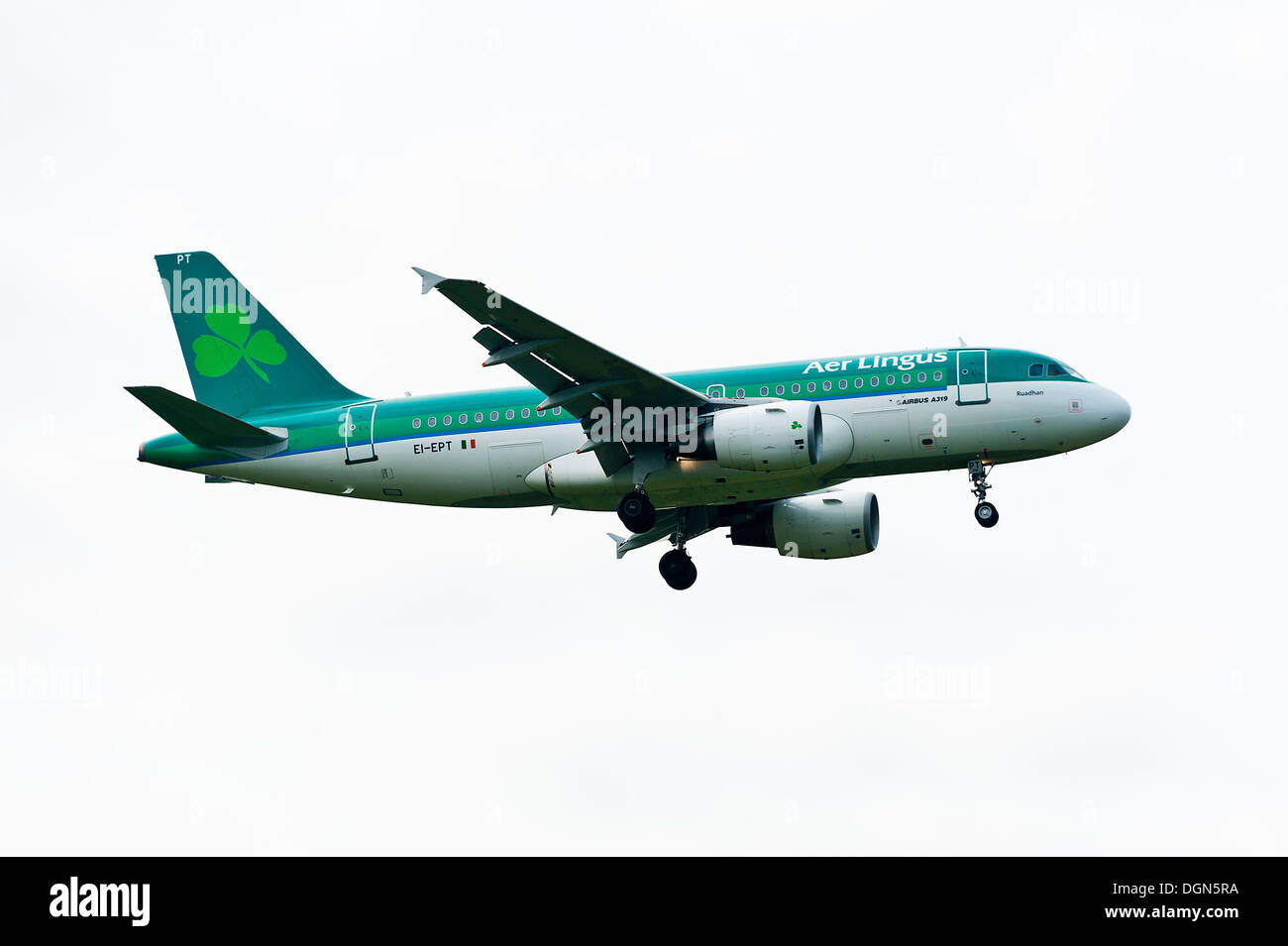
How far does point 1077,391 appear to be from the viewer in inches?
1458

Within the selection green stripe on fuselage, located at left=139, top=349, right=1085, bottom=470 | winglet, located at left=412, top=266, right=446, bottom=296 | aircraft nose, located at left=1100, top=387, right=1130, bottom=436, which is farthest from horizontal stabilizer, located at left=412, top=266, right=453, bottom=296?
aircraft nose, located at left=1100, top=387, right=1130, bottom=436

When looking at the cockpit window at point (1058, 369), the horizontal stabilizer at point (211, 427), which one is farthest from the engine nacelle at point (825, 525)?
the horizontal stabilizer at point (211, 427)

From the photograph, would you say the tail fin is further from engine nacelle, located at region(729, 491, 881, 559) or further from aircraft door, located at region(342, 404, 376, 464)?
engine nacelle, located at region(729, 491, 881, 559)

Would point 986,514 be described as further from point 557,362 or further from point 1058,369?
point 557,362

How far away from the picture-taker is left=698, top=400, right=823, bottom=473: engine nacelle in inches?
1391

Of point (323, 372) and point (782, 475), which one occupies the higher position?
point (323, 372)

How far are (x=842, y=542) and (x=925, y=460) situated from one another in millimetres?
5029

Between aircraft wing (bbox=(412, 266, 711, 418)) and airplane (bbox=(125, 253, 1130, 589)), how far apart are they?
4 centimetres

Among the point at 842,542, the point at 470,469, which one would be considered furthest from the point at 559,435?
the point at 842,542

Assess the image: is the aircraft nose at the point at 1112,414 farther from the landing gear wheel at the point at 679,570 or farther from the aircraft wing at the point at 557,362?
the landing gear wheel at the point at 679,570

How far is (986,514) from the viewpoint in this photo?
1470 inches

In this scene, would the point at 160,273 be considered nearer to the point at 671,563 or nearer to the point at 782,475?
the point at 671,563

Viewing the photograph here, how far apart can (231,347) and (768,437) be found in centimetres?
1571

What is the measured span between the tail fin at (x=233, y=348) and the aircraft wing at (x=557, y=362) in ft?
25.6
